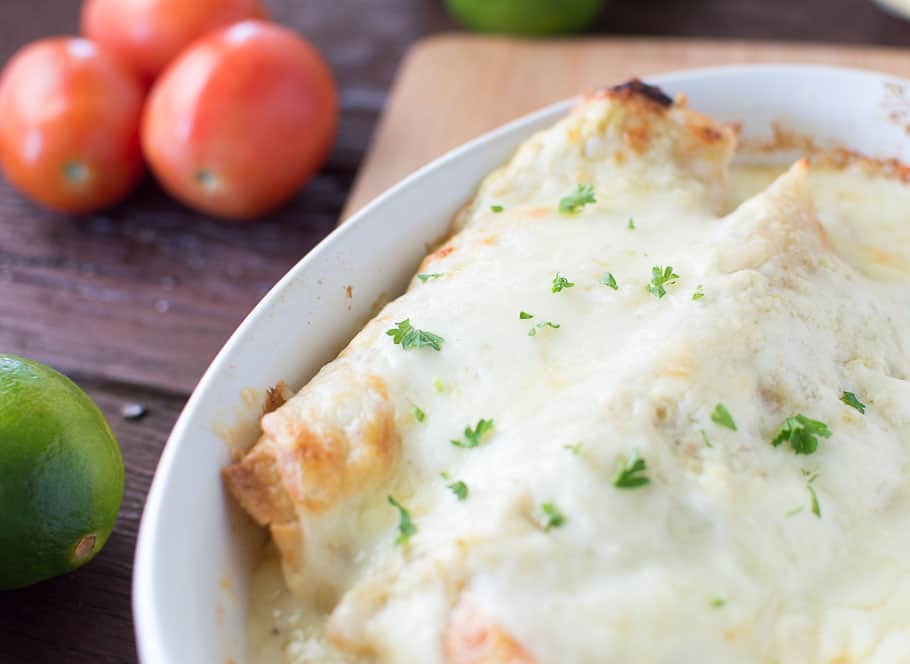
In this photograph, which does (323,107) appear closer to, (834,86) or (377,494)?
(834,86)

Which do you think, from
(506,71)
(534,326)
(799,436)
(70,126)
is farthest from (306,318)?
(506,71)

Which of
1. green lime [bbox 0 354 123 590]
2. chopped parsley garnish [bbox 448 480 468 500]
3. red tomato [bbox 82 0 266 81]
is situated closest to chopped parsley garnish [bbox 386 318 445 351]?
chopped parsley garnish [bbox 448 480 468 500]

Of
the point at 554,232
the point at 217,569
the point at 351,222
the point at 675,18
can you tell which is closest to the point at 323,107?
the point at 351,222

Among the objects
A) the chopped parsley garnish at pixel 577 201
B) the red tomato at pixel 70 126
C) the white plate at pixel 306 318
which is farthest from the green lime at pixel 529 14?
the chopped parsley garnish at pixel 577 201

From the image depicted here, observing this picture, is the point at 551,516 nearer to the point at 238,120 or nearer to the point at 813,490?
the point at 813,490

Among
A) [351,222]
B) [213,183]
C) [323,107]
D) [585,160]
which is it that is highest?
[585,160]

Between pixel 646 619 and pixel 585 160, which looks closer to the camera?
pixel 646 619
